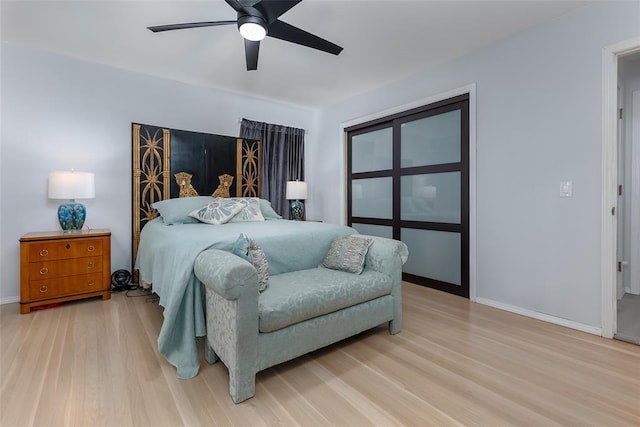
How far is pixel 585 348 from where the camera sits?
2.04 metres

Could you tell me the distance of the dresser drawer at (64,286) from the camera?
2.66 m

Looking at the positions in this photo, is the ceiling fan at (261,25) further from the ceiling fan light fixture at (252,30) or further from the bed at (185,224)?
the bed at (185,224)

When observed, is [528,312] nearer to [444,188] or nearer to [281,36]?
[444,188]

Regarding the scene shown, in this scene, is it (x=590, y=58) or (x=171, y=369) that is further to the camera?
(x=590, y=58)

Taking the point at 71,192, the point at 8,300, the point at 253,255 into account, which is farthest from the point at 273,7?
the point at 8,300

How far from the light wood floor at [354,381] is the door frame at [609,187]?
0.25 meters

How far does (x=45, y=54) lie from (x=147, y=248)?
2.22m

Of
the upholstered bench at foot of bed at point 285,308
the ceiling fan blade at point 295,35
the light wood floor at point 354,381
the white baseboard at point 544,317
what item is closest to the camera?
the light wood floor at point 354,381

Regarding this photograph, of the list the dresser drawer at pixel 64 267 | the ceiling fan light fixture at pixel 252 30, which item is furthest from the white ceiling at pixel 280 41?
the dresser drawer at pixel 64 267

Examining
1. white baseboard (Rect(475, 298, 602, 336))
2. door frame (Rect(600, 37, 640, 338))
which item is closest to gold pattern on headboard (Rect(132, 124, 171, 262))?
white baseboard (Rect(475, 298, 602, 336))

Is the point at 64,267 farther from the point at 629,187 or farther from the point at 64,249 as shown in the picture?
the point at 629,187

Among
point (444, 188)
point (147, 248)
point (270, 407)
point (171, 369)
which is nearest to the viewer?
point (270, 407)

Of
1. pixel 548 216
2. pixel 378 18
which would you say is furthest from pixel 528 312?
pixel 378 18

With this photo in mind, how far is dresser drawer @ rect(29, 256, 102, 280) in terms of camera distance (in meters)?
2.66
